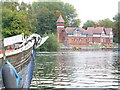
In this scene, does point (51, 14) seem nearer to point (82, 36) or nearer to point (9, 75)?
point (82, 36)

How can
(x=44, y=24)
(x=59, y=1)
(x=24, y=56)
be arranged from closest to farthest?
(x=24, y=56), (x=44, y=24), (x=59, y=1)

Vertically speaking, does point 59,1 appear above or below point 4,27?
above

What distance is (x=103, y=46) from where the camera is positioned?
76.4 meters

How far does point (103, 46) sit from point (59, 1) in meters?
14.5

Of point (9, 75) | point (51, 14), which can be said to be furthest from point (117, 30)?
point (9, 75)

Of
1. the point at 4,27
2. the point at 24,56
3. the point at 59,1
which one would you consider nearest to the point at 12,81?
the point at 24,56

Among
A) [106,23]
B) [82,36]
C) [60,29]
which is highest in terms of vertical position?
[106,23]

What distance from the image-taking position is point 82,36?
76125mm

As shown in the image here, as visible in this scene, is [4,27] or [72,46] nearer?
[4,27]

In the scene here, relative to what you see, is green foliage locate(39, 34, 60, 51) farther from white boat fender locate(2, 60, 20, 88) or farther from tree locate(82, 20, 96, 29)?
white boat fender locate(2, 60, 20, 88)

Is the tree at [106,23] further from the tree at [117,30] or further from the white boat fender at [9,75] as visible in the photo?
Answer: the white boat fender at [9,75]

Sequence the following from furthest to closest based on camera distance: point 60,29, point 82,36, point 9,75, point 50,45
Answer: point 82,36, point 60,29, point 50,45, point 9,75

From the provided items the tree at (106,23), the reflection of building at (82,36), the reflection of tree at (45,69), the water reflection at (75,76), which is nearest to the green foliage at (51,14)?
the reflection of building at (82,36)

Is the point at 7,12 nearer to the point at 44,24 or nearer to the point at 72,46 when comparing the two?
the point at 44,24
